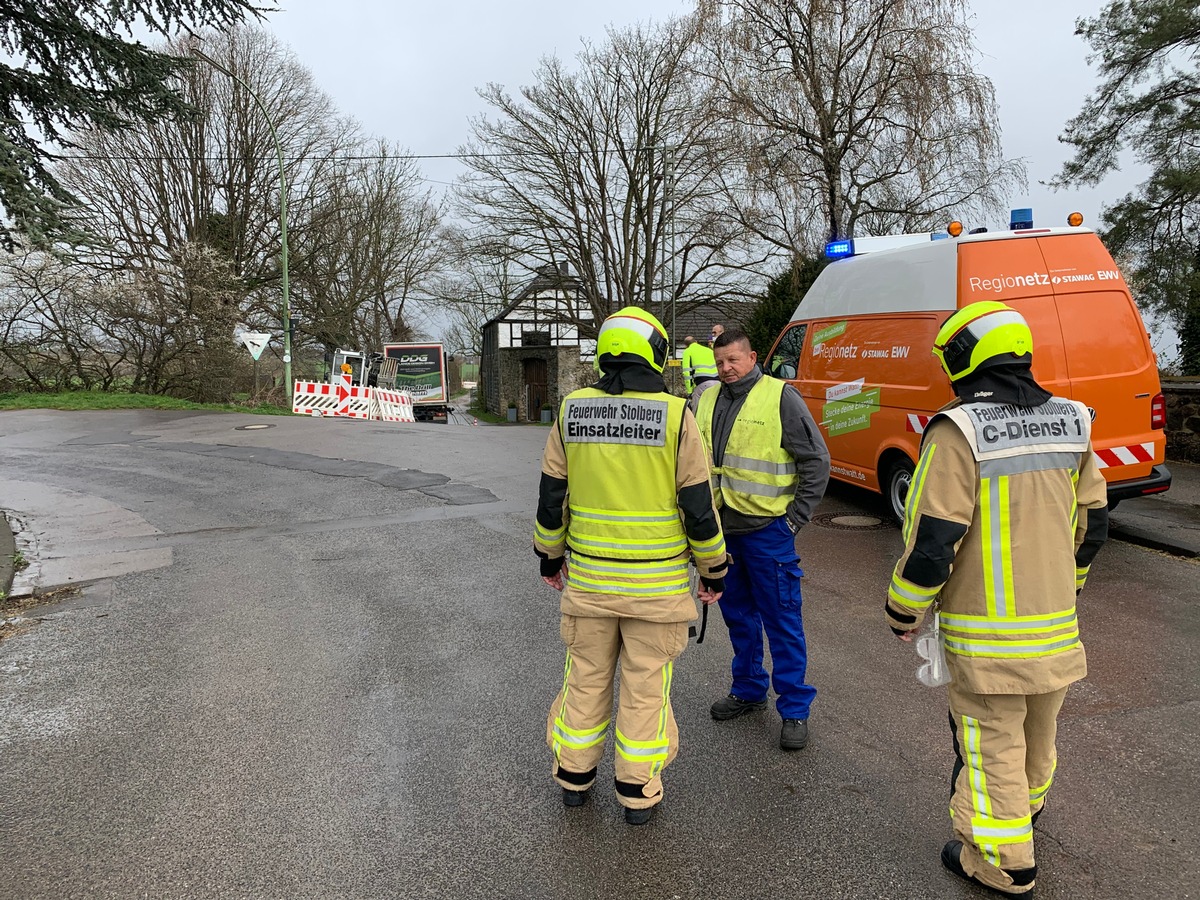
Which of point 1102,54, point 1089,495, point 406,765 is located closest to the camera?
point 1089,495

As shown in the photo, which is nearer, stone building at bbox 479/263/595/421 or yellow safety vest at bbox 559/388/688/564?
yellow safety vest at bbox 559/388/688/564

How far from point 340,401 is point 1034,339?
21152 millimetres

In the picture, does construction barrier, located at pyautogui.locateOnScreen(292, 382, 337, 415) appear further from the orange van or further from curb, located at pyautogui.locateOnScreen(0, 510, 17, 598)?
the orange van

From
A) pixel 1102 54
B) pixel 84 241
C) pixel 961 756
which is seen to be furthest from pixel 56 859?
pixel 1102 54

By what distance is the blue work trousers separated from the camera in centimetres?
345

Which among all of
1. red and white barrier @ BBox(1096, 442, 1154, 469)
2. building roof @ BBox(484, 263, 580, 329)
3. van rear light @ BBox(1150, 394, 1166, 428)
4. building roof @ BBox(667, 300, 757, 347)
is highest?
building roof @ BBox(484, 263, 580, 329)

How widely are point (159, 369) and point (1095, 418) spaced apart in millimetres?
22802

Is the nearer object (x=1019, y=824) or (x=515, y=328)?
(x=1019, y=824)

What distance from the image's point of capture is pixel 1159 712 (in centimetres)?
367


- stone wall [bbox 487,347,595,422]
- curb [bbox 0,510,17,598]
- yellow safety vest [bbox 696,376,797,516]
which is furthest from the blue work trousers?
stone wall [bbox 487,347,595,422]

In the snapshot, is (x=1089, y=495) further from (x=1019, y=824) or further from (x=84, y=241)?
(x=84, y=241)

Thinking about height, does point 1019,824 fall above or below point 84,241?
below

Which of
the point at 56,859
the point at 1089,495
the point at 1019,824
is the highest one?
the point at 1089,495

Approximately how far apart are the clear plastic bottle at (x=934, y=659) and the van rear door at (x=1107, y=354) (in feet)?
14.5
